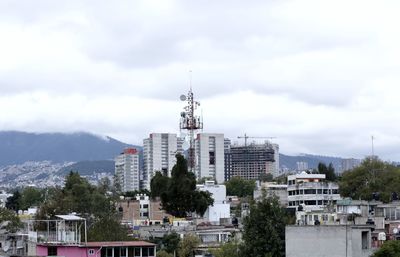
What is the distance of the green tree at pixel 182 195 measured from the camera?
9944cm

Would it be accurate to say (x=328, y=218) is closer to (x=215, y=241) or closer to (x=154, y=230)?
(x=215, y=241)

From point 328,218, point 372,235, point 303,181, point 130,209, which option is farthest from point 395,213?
point 130,209

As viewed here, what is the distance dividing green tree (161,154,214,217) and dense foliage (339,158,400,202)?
1453 centimetres

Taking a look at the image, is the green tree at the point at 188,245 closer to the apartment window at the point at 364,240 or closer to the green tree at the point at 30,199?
the apartment window at the point at 364,240

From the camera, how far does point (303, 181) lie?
113 meters

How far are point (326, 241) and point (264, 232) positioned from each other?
29.1 feet

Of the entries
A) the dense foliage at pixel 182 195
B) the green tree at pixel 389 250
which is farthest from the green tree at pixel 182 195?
the green tree at pixel 389 250

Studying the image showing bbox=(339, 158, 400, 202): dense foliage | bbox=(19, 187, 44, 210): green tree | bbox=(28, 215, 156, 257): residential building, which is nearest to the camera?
bbox=(28, 215, 156, 257): residential building

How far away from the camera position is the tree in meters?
58.6

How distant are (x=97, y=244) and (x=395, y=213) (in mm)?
24734

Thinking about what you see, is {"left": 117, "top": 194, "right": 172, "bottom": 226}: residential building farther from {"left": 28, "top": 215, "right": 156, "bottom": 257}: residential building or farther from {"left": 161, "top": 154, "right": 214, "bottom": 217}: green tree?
{"left": 28, "top": 215, "right": 156, "bottom": 257}: residential building

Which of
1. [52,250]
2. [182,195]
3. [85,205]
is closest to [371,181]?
[182,195]

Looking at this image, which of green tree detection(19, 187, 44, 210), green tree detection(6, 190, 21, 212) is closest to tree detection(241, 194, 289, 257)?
green tree detection(6, 190, 21, 212)

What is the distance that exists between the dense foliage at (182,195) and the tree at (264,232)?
3809cm
